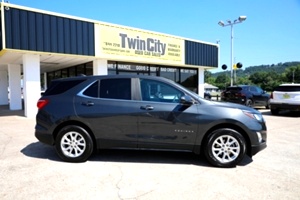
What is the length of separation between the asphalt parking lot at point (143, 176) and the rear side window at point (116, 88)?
1.32 meters

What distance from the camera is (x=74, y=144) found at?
207 inches

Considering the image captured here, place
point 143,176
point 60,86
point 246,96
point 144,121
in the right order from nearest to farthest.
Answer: point 143,176
point 144,121
point 60,86
point 246,96

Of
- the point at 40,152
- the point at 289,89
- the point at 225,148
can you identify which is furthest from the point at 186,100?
the point at 289,89

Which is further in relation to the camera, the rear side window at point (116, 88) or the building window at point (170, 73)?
the building window at point (170, 73)

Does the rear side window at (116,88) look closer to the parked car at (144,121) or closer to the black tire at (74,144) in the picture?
the parked car at (144,121)

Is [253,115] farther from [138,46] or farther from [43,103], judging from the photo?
[138,46]

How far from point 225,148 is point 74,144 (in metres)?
2.99

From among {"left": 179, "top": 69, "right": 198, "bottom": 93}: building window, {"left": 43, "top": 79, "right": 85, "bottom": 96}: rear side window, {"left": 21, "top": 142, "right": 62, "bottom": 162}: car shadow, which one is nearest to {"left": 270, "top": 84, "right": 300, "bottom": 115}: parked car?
{"left": 179, "top": 69, "right": 198, "bottom": 93}: building window

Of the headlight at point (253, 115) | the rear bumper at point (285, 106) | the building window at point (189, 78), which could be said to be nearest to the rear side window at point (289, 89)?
the rear bumper at point (285, 106)

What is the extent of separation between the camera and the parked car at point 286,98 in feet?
42.6

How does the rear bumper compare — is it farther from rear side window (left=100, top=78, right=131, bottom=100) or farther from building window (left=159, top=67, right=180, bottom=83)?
rear side window (left=100, top=78, right=131, bottom=100)

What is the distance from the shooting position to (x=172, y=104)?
5047 mm

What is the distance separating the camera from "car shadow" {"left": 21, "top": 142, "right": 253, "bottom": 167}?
5281 mm

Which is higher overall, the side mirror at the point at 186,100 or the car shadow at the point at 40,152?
the side mirror at the point at 186,100
